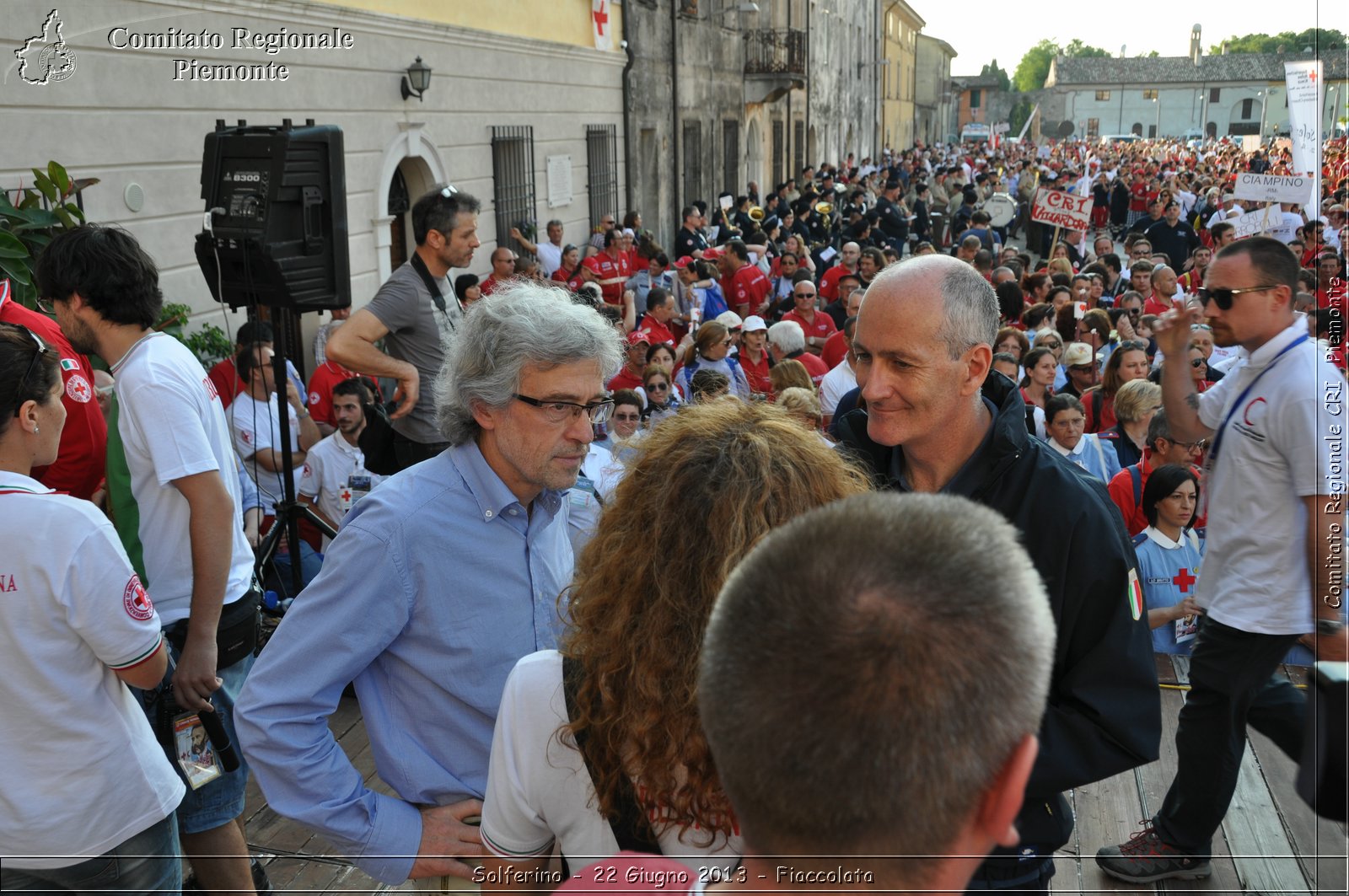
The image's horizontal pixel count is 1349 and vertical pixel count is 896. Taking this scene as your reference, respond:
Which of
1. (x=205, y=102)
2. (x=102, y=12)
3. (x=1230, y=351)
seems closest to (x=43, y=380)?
(x=102, y=12)

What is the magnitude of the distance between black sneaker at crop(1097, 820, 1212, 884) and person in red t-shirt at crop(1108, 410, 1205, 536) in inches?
82.4

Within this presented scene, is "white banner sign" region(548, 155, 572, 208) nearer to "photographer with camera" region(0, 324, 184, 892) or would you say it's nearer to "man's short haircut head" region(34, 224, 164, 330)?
"man's short haircut head" region(34, 224, 164, 330)

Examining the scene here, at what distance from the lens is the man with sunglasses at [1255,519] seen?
122 inches

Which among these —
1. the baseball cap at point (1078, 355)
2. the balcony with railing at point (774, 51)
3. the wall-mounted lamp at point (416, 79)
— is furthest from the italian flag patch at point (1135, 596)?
the balcony with railing at point (774, 51)

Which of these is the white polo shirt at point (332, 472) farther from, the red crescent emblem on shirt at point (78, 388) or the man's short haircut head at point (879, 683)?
the man's short haircut head at point (879, 683)

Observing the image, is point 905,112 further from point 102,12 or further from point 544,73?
point 102,12

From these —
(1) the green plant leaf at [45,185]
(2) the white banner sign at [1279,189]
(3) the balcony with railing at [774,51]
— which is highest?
(3) the balcony with railing at [774,51]

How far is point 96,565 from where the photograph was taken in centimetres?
235

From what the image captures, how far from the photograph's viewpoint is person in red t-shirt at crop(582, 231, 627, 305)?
1302 cm

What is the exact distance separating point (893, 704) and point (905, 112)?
2847 inches

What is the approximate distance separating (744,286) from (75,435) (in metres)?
10.0

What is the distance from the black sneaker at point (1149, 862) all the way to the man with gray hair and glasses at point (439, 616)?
2.48 meters

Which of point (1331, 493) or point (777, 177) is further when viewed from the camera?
point (777, 177)

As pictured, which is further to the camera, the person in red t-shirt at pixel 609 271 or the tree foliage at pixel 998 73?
the tree foliage at pixel 998 73
